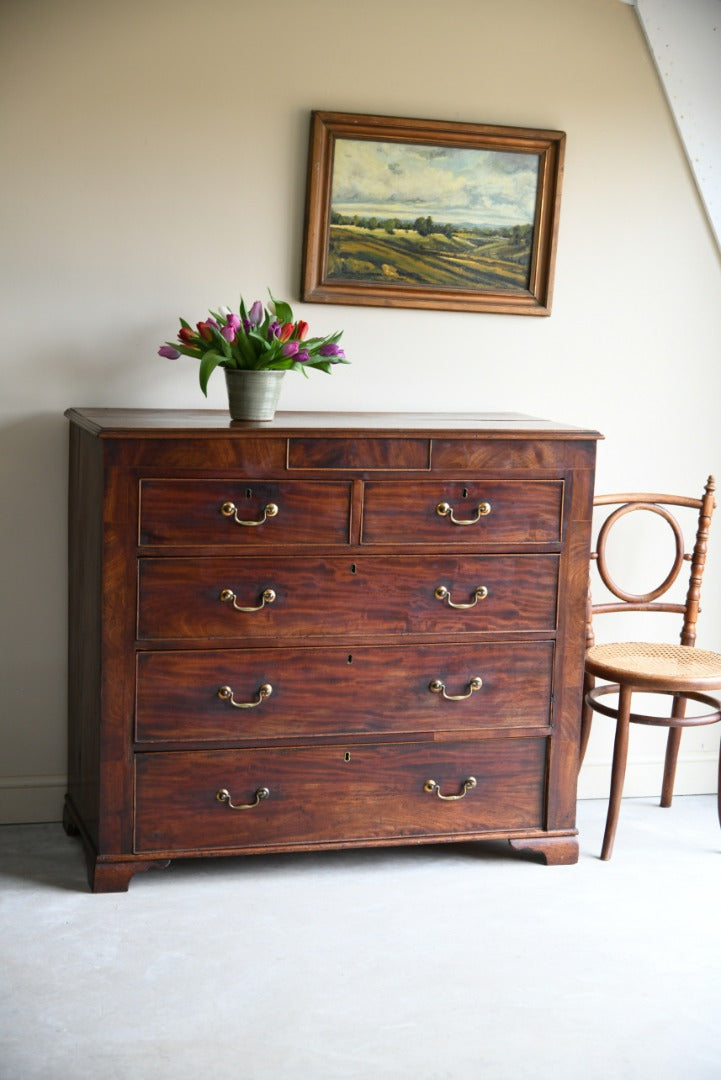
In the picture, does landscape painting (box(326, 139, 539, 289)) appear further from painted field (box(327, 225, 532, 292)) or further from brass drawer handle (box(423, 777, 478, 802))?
brass drawer handle (box(423, 777, 478, 802))

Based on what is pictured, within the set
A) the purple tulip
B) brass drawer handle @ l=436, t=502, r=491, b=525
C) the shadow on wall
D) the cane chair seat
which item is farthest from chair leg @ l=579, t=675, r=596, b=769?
the shadow on wall

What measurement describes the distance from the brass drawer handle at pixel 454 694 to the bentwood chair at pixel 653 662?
38 cm

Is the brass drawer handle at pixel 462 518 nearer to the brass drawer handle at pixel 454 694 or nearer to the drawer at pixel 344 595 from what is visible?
the drawer at pixel 344 595

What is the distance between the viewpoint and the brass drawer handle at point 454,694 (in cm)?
314

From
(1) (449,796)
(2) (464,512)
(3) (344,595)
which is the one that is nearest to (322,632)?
(3) (344,595)

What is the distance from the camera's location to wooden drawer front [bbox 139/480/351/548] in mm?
2900

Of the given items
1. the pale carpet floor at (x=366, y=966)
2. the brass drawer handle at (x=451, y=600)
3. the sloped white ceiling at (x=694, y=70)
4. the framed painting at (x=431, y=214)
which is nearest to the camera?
the pale carpet floor at (x=366, y=966)

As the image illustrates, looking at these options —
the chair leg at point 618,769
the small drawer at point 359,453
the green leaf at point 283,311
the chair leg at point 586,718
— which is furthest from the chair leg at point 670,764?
the green leaf at point 283,311

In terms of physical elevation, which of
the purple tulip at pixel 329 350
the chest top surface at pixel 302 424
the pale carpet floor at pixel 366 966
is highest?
the purple tulip at pixel 329 350

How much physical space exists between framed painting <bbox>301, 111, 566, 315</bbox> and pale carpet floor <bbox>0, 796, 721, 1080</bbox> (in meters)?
1.57

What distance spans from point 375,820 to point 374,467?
91cm

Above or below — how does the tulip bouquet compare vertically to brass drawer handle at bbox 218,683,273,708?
above

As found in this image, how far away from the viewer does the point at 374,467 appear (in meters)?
3.01

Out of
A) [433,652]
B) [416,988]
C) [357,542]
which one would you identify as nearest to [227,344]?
[357,542]
